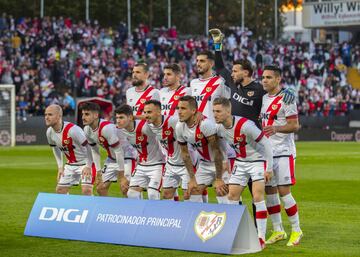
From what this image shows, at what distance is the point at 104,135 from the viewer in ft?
51.5

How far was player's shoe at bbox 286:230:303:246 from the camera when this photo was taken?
13.5 metres

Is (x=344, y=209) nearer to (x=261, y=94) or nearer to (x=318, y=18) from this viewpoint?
(x=261, y=94)

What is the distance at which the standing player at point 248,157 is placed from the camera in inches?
512

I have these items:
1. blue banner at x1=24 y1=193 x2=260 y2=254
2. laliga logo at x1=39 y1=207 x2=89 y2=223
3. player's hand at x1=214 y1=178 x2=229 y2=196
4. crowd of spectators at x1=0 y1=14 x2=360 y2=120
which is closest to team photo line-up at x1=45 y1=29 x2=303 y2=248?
player's hand at x1=214 y1=178 x2=229 y2=196

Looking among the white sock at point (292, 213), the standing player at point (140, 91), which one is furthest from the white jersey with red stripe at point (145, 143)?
the white sock at point (292, 213)

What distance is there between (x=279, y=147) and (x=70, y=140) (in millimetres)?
3945

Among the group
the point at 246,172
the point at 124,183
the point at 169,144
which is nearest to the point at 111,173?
the point at 124,183

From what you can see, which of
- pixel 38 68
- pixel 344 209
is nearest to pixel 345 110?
pixel 38 68

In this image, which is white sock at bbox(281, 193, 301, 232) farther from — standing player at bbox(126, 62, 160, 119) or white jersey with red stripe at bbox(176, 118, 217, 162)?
standing player at bbox(126, 62, 160, 119)

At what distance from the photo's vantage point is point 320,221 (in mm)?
16234

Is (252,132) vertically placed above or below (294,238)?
above

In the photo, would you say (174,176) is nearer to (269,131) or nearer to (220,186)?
(220,186)

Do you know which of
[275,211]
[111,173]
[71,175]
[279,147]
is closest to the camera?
[279,147]

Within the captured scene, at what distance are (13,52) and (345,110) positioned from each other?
55.0ft
